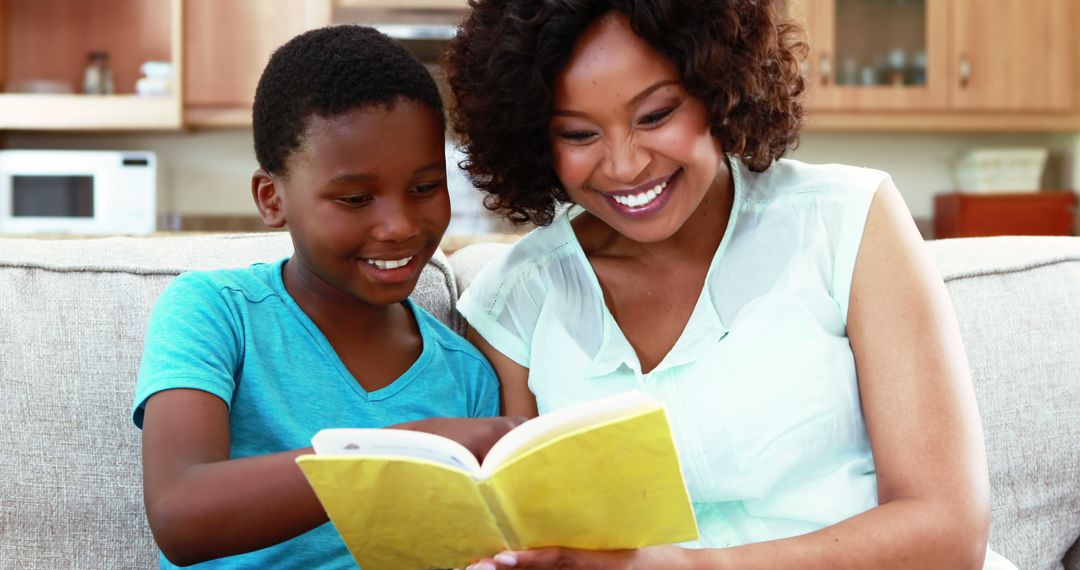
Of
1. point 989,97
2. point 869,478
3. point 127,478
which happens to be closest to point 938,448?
point 869,478

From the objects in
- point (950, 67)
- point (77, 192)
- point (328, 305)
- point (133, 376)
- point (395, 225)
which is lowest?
point (77, 192)

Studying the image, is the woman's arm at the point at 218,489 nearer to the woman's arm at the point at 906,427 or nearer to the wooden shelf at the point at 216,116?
the woman's arm at the point at 906,427

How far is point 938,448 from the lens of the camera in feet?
3.71

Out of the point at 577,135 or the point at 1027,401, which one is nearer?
the point at 577,135

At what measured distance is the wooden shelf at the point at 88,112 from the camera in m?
3.94

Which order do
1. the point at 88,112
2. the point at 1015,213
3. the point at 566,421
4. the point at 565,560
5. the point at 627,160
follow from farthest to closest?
the point at 1015,213 < the point at 88,112 < the point at 627,160 < the point at 565,560 < the point at 566,421

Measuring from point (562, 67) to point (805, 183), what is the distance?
34 centimetres

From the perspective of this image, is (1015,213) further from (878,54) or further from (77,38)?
(77,38)

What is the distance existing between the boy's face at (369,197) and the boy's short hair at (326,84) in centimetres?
2

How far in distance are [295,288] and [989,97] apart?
11.8ft

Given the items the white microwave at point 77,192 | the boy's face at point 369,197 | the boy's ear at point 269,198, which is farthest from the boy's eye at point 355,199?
the white microwave at point 77,192

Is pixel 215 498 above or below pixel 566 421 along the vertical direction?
below

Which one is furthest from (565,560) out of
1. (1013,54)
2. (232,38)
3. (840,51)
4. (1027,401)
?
(1013,54)

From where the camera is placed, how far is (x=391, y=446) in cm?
88
